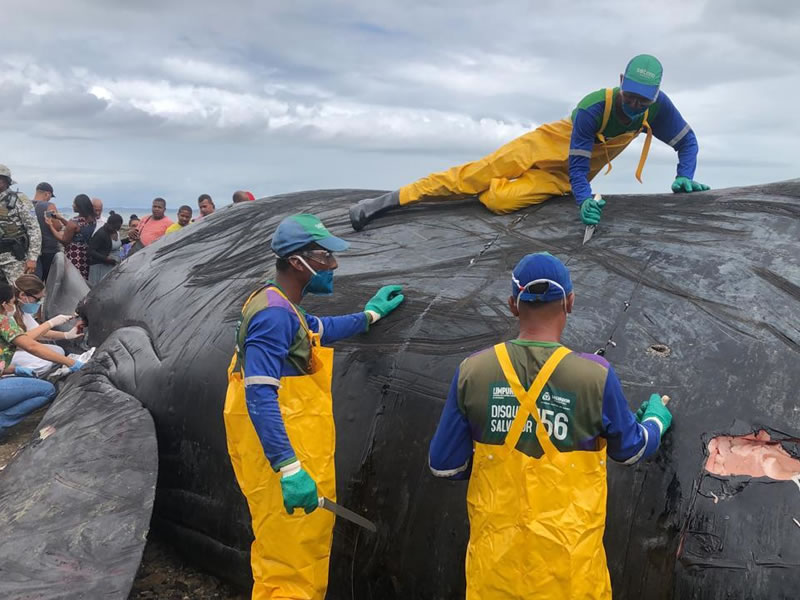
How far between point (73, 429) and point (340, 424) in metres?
2.56

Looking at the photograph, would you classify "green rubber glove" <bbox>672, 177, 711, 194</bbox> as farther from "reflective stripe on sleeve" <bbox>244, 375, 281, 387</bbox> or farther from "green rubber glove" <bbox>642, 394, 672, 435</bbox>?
"reflective stripe on sleeve" <bbox>244, 375, 281, 387</bbox>

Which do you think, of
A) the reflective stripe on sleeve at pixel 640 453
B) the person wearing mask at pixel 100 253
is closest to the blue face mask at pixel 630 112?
the reflective stripe on sleeve at pixel 640 453

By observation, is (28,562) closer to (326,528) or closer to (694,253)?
(326,528)

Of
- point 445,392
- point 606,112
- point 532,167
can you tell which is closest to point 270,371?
point 445,392

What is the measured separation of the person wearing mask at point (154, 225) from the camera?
12.5 m

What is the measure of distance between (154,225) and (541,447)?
11.2 metres

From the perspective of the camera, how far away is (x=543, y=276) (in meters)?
2.96

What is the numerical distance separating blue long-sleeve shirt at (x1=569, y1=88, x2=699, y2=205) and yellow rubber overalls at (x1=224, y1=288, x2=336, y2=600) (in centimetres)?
219

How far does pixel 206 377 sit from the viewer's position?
5309mm

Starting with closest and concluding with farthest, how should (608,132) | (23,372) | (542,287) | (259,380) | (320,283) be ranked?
(542,287)
(259,380)
(320,283)
(608,132)
(23,372)

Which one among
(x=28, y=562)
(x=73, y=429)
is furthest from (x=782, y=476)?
(x=73, y=429)

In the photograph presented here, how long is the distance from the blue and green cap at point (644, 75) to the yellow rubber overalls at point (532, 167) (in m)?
0.54

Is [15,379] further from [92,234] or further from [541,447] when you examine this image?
[541,447]

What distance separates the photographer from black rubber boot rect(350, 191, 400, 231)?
19.8 ft
